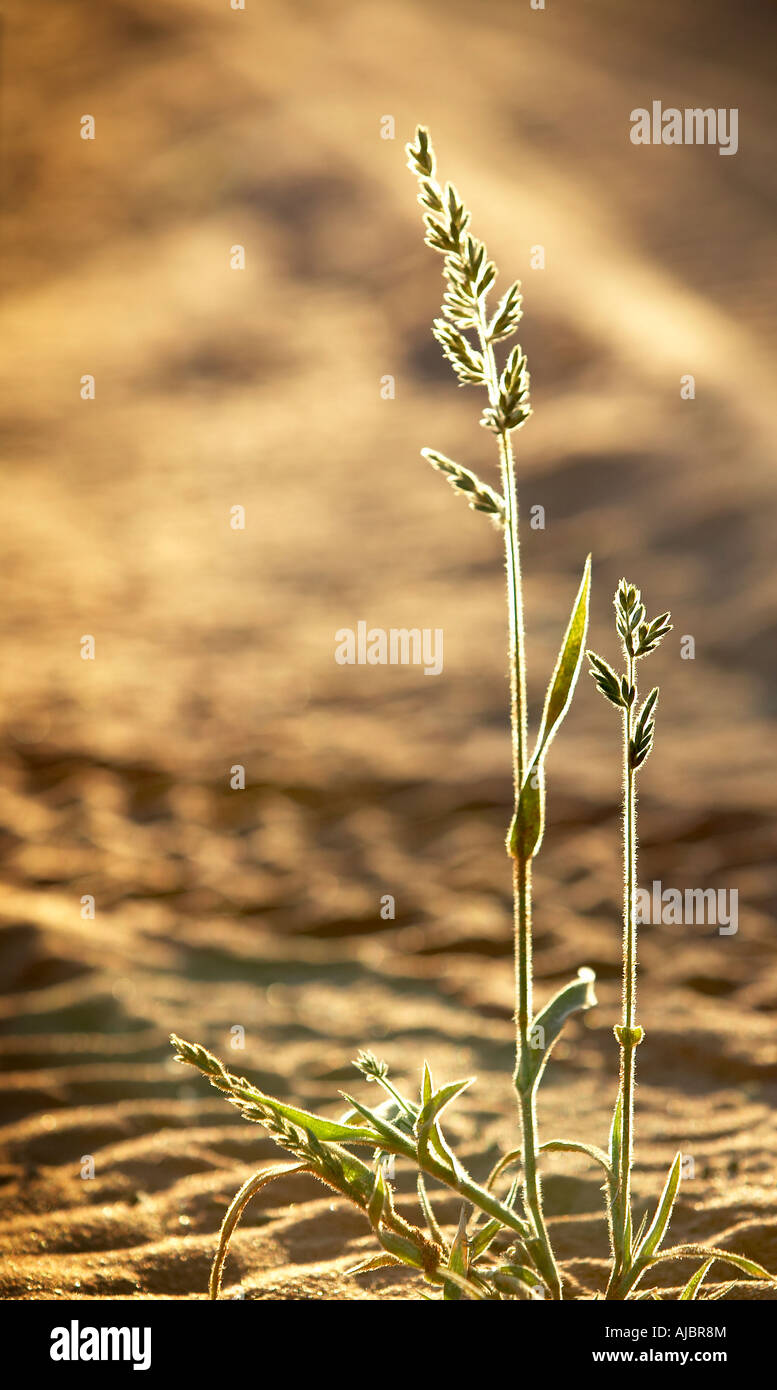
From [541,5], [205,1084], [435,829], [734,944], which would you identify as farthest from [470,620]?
[541,5]

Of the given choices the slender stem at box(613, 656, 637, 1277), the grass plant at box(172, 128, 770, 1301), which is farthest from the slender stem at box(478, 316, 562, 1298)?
the slender stem at box(613, 656, 637, 1277)

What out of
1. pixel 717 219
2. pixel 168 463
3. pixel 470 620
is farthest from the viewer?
pixel 717 219

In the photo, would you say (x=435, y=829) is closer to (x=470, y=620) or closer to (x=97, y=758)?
(x=97, y=758)

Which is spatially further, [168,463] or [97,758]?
[168,463]

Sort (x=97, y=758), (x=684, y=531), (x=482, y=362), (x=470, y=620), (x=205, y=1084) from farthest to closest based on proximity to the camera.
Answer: (x=684, y=531), (x=470, y=620), (x=97, y=758), (x=205, y=1084), (x=482, y=362)

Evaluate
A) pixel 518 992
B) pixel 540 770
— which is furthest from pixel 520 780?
pixel 518 992

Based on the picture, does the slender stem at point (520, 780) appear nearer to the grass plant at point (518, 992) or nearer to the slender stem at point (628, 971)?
the grass plant at point (518, 992)

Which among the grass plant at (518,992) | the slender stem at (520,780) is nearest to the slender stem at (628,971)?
the grass plant at (518,992)
